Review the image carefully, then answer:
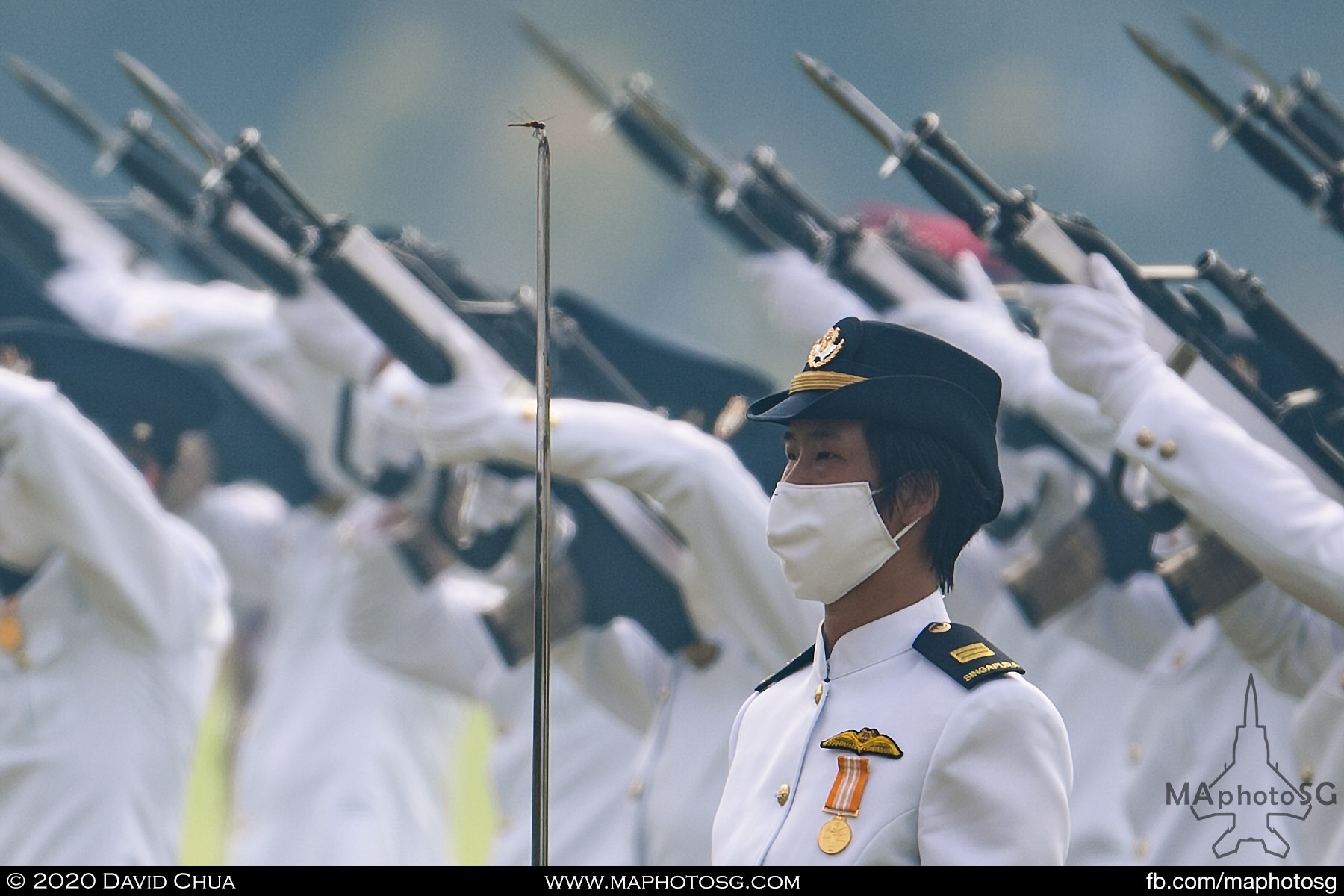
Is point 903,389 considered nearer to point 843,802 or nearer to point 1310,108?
point 843,802

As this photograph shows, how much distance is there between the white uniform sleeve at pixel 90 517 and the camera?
4273mm

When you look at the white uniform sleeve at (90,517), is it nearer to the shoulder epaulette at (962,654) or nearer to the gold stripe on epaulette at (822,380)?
the gold stripe on epaulette at (822,380)

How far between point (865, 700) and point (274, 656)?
5.01m

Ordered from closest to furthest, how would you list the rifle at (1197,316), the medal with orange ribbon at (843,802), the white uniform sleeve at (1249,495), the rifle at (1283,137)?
the medal with orange ribbon at (843,802)
the white uniform sleeve at (1249,495)
the rifle at (1197,316)
the rifle at (1283,137)

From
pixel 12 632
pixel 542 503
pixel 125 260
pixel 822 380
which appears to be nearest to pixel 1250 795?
pixel 822 380

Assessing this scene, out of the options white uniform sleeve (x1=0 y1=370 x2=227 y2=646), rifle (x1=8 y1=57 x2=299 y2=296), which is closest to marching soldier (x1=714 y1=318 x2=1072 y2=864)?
white uniform sleeve (x1=0 y1=370 x2=227 y2=646)

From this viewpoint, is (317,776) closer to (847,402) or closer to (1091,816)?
(1091,816)

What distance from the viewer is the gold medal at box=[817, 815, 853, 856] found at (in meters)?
1.93

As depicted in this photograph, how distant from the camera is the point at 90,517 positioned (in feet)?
14.3

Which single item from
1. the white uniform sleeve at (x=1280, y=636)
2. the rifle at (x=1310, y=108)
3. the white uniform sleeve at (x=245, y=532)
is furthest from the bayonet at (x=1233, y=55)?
the white uniform sleeve at (x=245, y=532)

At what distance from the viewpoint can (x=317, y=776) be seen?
246 inches

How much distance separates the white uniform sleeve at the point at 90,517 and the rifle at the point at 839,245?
170 centimetres

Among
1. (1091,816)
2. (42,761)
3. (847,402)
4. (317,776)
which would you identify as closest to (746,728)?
(847,402)

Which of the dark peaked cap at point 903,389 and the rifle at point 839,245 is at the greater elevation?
the dark peaked cap at point 903,389
